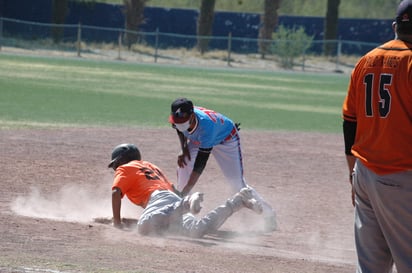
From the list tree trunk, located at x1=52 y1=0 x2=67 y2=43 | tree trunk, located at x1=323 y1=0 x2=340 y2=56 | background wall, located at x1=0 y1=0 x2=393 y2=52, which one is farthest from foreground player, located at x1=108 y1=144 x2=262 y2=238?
background wall, located at x1=0 y1=0 x2=393 y2=52

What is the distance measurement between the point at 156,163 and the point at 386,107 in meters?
9.32

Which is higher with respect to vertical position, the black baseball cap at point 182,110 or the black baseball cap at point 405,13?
the black baseball cap at point 405,13

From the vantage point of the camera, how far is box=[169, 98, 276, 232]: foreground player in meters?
10.1

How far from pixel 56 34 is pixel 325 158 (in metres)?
38.4

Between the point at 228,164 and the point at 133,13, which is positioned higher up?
the point at 133,13

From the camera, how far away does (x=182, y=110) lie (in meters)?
9.97

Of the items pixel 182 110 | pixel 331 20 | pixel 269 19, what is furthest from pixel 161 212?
pixel 269 19

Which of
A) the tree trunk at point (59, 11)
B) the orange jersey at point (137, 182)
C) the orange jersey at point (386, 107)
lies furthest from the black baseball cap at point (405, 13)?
the tree trunk at point (59, 11)

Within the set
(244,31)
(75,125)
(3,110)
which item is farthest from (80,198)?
(244,31)

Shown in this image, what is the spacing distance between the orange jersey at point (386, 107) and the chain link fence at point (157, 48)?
43.5 metres

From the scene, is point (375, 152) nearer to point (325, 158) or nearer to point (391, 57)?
point (391, 57)

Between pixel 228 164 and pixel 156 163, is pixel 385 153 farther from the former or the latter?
pixel 156 163

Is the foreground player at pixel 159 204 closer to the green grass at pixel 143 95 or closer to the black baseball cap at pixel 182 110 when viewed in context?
the black baseball cap at pixel 182 110

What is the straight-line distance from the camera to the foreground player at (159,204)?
9508 millimetres
